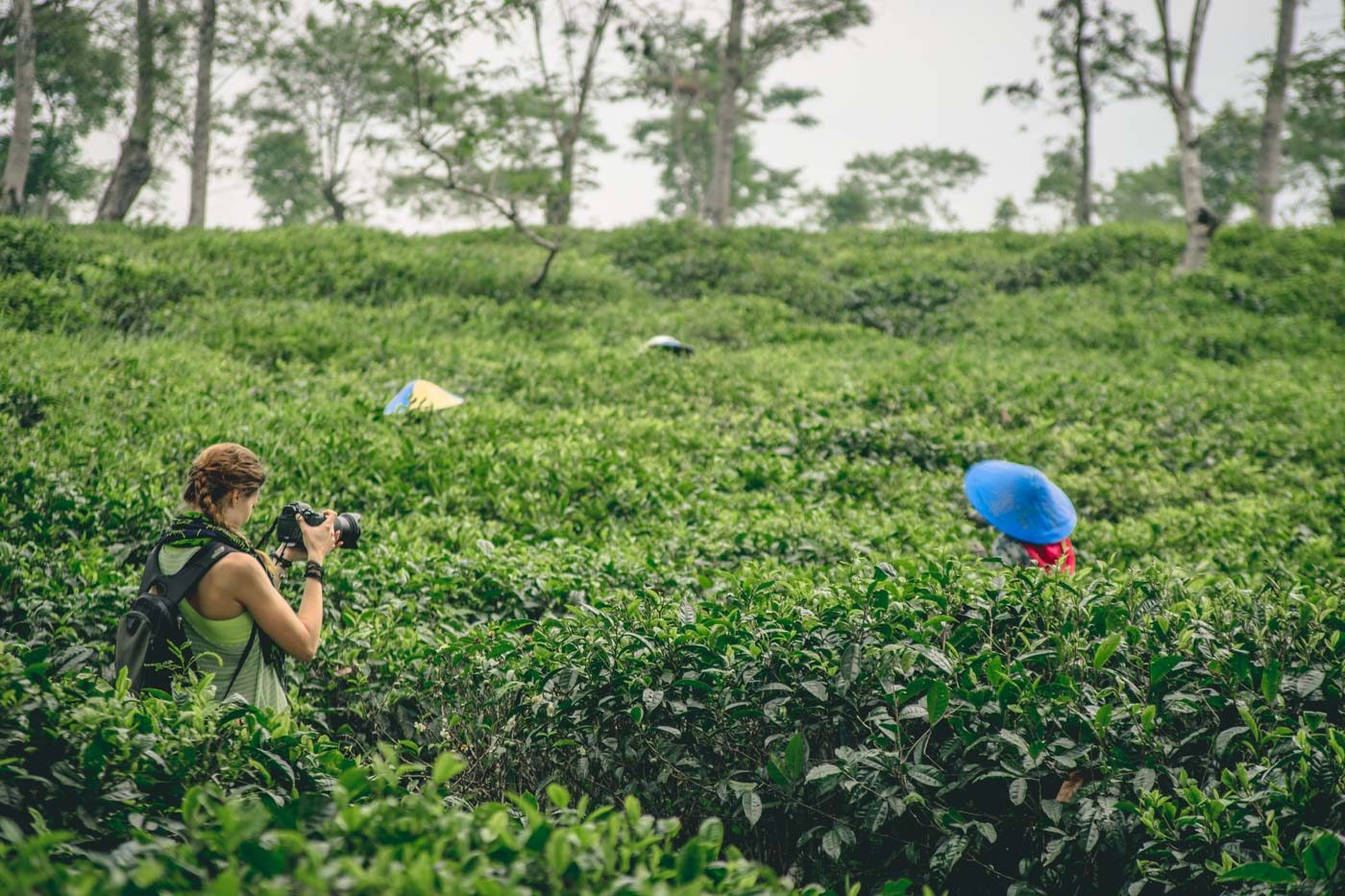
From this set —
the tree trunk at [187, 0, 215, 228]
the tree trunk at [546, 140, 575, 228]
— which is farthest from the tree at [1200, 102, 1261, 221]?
the tree trunk at [187, 0, 215, 228]

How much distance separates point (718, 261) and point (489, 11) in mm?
5672

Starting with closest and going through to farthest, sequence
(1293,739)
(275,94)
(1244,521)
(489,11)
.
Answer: (1293,739)
(1244,521)
(489,11)
(275,94)

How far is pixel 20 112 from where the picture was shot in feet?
43.3

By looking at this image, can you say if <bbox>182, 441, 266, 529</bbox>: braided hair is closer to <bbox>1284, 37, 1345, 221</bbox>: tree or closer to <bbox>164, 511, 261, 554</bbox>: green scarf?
<bbox>164, 511, 261, 554</bbox>: green scarf

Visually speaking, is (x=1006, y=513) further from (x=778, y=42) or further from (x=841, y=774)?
(x=778, y=42)

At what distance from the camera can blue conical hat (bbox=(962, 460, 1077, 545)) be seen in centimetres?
509

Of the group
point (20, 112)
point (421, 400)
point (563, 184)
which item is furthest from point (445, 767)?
point (20, 112)

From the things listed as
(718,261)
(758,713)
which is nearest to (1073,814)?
(758,713)

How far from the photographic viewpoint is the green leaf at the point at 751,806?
2.61 meters

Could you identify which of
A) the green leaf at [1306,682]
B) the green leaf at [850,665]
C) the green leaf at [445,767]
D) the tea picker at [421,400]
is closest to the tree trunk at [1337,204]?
the tea picker at [421,400]

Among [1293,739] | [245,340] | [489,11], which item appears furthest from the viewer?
[489,11]

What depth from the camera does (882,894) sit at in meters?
2.27

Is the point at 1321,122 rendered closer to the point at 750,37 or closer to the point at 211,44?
the point at 750,37

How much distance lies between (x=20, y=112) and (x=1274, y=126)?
24728 mm
